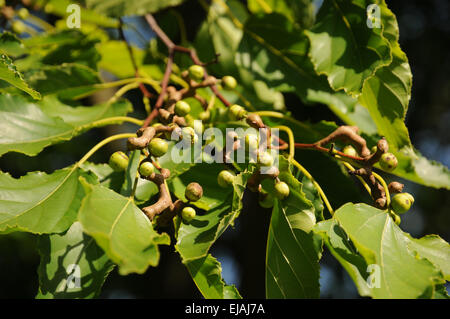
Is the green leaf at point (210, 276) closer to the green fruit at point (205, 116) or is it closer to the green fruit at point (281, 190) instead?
the green fruit at point (281, 190)

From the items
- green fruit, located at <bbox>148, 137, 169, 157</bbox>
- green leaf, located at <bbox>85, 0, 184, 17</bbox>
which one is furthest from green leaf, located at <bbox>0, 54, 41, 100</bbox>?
green leaf, located at <bbox>85, 0, 184, 17</bbox>

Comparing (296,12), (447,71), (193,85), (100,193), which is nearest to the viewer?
(100,193)

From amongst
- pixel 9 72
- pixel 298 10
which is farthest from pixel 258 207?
pixel 9 72

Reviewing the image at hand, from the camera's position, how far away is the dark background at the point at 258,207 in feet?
8.55

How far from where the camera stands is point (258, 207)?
2.47 meters

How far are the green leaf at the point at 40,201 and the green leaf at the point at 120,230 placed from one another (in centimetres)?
15

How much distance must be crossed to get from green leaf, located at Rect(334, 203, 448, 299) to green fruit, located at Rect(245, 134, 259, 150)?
200 millimetres

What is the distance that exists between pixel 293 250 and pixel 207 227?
175mm

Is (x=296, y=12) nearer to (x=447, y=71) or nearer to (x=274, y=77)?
(x=274, y=77)

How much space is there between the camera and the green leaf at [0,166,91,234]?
815 millimetres

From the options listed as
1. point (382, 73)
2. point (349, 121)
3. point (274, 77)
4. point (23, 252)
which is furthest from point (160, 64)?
point (23, 252)
